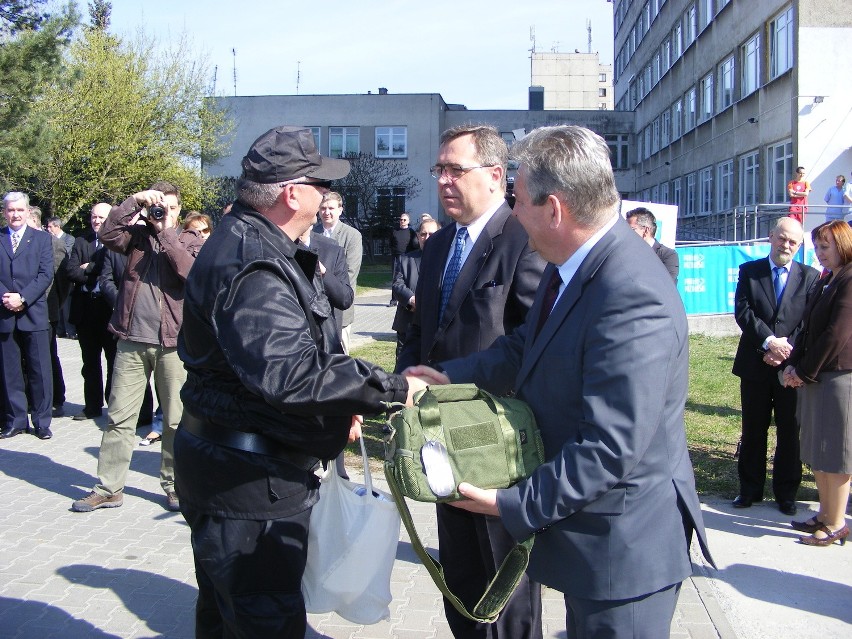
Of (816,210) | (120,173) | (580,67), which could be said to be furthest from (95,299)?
(580,67)

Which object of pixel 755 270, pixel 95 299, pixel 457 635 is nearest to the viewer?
pixel 457 635

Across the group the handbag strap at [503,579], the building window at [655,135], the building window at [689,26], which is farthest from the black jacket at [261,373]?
the building window at [655,135]

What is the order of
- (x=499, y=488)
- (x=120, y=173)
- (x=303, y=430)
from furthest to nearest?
(x=120, y=173)
(x=303, y=430)
(x=499, y=488)

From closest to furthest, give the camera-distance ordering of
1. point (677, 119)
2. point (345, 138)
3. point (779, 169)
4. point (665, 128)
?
point (779, 169), point (677, 119), point (665, 128), point (345, 138)

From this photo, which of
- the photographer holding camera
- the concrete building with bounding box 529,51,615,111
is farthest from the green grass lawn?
the concrete building with bounding box 529,51,615,111

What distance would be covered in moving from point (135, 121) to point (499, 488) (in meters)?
31.4

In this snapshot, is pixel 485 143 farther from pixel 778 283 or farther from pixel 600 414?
pixel 778 283

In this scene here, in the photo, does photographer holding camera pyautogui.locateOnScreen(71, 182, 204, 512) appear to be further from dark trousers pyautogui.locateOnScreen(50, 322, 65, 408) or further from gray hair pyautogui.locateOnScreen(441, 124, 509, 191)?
dark trousers pyautogui.locateOnScreen(50, 322, 65, 408)

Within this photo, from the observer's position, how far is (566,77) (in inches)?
3066

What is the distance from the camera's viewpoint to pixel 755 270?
6.25 m

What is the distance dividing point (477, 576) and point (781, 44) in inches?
980

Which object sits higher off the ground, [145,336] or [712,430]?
[145,336]

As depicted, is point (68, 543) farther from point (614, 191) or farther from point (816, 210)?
point (816, 210)

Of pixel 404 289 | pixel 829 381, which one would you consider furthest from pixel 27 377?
pixel 829 381
